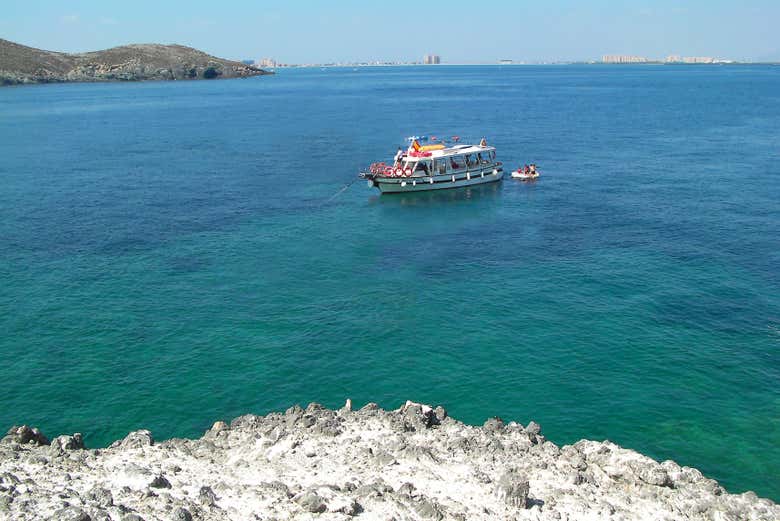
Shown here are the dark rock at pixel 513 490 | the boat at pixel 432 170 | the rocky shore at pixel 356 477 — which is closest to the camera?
the rocky shore at pixel 356 477

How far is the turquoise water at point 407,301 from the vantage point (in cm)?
4288

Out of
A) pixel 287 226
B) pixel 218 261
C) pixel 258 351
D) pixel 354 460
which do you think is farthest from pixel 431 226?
pixel 354 460

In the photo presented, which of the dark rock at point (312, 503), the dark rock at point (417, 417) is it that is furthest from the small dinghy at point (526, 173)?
the dark rock at point (312, 503)

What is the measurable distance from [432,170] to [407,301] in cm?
4919

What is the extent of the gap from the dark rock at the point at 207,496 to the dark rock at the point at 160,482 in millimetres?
1655

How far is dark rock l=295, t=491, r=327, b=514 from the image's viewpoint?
28.5 metres

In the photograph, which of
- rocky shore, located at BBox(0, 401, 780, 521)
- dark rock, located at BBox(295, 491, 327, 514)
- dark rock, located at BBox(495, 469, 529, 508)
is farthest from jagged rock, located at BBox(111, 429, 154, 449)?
dark rock, located at BBox(495, 469, 529, 508)

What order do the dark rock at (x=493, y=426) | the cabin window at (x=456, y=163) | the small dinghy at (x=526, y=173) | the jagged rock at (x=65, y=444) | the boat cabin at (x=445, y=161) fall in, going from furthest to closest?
the small dinghy at (x=526, y=173) < the cabin window at (x=456, y=163) < the boat cabin at (x=445, y=161) < the dark rock at (x=493, y=426) < the jagged rock at (x=65, y=444)

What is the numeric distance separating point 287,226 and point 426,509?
5621 centimetres

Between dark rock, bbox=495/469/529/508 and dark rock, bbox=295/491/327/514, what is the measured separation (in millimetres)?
8216

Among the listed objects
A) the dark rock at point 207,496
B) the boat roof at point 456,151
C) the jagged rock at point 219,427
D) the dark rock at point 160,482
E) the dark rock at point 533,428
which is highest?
the boat roof at point 456,151

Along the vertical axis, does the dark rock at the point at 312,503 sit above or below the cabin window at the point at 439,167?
below

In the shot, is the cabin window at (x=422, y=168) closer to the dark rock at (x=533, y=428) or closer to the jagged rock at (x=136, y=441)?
the dark rock at (x=533, y=428)

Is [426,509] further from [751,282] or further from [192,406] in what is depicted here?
[751,282]
